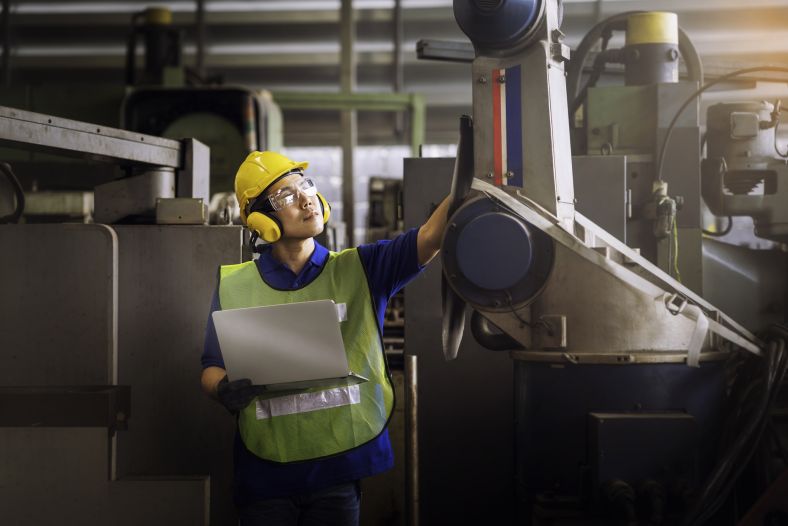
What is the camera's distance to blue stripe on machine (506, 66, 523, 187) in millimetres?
1659

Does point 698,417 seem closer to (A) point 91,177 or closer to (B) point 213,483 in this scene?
(B) point 213,483

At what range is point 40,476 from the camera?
2004mm

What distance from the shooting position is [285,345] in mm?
1499

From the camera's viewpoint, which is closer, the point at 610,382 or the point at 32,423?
the point at 610,382

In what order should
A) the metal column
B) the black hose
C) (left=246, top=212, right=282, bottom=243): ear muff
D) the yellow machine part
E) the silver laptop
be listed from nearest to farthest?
the silver laptop
(left=246, top=212, right=282, bottom=243): ear muff
the black hose
the yellow machine part
the metal column

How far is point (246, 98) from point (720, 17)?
3.04m

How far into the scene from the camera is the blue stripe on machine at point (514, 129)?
65.3 inches

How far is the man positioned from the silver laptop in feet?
0.09

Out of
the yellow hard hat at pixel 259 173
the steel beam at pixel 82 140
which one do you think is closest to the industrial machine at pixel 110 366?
the steel beam at pixel 82 140

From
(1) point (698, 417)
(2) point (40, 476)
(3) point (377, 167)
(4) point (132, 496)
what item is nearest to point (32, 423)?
(2) point (40, 476)

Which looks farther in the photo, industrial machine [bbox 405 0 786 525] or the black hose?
the black hose

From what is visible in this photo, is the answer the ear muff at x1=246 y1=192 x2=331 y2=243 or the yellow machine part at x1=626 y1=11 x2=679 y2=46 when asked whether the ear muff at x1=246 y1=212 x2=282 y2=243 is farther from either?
the yellow machine part at x1=626 y1=11 x2=679 y2=46

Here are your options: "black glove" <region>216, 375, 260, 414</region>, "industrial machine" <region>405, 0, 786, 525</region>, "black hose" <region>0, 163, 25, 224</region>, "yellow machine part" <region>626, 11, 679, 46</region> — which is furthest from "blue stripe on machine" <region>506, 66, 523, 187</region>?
"black hose" <region>0, 163, 25, 224</region>

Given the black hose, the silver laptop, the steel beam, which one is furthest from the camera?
the black hose
